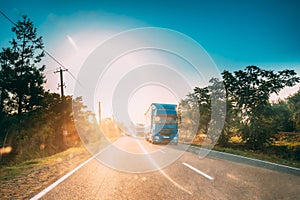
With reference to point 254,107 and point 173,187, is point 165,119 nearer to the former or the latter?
point 254,107

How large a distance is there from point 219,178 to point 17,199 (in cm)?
522

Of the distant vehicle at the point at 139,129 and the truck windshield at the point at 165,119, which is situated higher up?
the truck windshield at the point at 165,119

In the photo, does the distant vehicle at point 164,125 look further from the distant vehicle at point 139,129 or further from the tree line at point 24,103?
the distant vehicle at point 139,129

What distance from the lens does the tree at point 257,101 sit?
18.4 metres

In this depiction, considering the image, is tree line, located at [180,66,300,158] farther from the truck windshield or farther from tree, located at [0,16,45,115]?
tree, located at [0,16,45,115]

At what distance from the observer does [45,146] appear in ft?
103

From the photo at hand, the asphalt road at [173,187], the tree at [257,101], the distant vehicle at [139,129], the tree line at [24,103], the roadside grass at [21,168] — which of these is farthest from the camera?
the distant vehicle at [139,129]

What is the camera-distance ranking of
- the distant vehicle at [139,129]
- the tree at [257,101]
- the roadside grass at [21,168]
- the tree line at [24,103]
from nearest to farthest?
the roadside grass at [21,168] < the tree at [257,101] < the tree line at [24,103] < the distant vehicle at [139,129]

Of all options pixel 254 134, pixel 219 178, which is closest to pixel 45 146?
pixel 254 134

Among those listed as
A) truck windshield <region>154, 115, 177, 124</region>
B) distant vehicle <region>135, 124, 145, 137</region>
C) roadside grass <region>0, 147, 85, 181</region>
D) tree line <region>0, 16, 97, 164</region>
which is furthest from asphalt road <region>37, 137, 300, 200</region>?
distant vehicle <region>135, 124, 145, 137</region>

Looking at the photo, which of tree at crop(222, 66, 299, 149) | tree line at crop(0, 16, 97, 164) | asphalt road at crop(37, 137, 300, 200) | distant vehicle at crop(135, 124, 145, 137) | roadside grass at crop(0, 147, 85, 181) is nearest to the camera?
asphalt road at crop(37, 137, 300, 200)

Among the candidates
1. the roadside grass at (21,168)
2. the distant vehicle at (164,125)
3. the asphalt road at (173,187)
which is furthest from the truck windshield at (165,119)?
the asphalt road at (173,187)

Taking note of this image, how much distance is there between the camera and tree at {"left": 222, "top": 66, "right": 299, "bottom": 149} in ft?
60.2

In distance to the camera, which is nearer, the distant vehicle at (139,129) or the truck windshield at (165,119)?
the truck windshield at (165,119)
